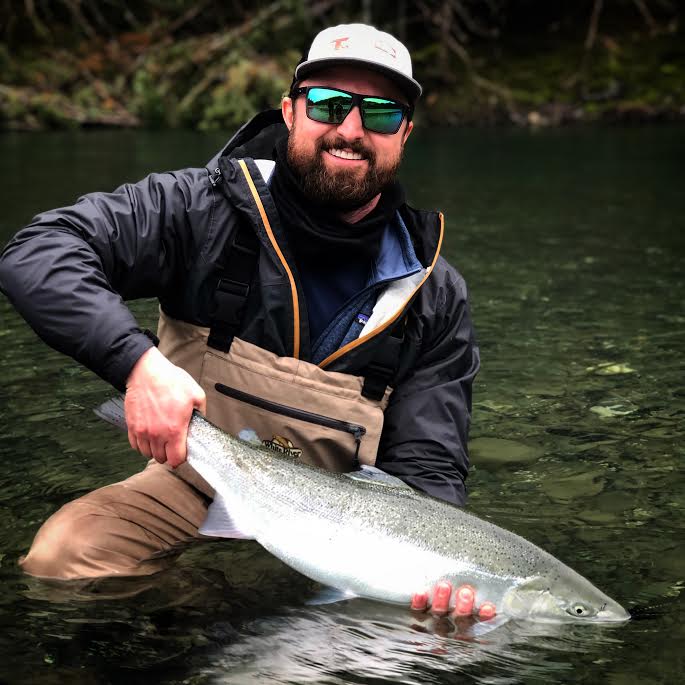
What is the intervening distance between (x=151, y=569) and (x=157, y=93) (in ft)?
70.1

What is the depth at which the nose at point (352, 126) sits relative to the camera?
3.84 m

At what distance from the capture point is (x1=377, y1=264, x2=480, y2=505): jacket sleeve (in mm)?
3900

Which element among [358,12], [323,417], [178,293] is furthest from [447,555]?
[358,12]

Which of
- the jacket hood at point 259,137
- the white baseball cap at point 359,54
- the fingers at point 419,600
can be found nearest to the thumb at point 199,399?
the fingers at point 419,600

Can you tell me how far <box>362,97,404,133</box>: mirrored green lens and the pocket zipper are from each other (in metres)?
1.09

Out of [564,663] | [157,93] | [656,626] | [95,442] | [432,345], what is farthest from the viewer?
[157,93]

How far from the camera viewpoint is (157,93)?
2377 centimetres

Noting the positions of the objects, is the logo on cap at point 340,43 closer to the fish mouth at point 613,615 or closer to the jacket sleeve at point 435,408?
the jacket sleeve at point 435,408

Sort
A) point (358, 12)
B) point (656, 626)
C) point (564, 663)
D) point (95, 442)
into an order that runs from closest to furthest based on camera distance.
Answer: point (564, 663), point (656, 626), point (95, 442), point (358, 12)

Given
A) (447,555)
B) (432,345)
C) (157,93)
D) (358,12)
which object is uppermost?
(358,12)

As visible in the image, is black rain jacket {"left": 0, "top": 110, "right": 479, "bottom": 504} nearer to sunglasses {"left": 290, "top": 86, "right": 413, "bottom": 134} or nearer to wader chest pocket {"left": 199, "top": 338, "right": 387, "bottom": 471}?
wader chest pocket {"left": 199, "top": 338, "right": 387, "bottom": 471}

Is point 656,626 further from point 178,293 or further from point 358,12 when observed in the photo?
→ point 358,12

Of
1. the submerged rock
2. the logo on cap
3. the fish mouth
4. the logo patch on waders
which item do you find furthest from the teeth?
the submerged rock

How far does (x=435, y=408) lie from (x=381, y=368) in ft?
0.93
